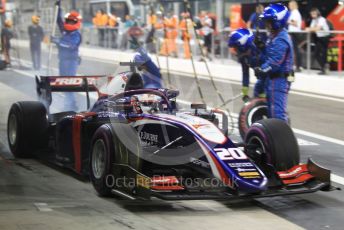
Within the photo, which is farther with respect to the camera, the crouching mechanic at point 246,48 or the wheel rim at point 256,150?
the crouching mechanic at point 246,48

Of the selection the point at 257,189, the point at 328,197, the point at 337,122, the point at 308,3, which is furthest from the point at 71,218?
the point at 308,3

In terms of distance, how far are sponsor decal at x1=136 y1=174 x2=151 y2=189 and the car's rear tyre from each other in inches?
16.4

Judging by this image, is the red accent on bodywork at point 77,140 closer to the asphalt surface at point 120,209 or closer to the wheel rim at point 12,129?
the asphalt surface at point 120,209

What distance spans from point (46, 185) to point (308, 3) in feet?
40.3

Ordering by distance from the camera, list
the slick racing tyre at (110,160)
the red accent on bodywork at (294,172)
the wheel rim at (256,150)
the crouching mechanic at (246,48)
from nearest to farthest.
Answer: the slick racing tyre at (110,160)
the red accent on bodywork at (294,172)
the wheel rim at (256,150)
the crouching mechanic at (246,48)

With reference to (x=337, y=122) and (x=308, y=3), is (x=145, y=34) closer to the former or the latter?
(x=308, y=3)

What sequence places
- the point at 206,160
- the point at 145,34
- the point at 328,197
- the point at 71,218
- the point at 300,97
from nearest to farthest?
the point at 71,218 < the point at 206,160 < the point at 328,197 < the point at 300,97 < the point at 145,34

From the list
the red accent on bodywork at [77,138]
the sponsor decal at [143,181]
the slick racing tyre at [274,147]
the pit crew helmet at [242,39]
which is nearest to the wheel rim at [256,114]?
the pit crew helmet at [242,39]

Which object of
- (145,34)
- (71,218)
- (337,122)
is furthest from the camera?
(145,34)

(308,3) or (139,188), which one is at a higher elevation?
(308,3)

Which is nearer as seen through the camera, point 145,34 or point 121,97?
point 121,97

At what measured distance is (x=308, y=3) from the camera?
60.0 ft

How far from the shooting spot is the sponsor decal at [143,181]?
20.5ft

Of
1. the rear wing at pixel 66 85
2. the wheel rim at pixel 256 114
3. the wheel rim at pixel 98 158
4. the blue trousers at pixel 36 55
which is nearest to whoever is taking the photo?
the wheel rim at pixel 98 158
